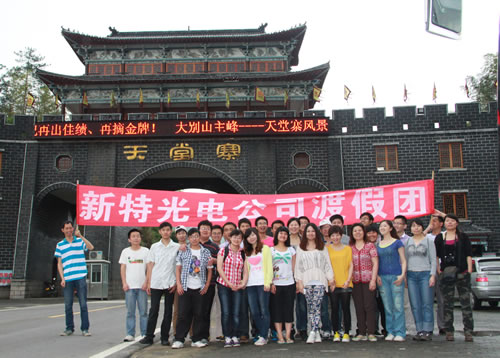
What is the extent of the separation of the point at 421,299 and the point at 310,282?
4.87ft

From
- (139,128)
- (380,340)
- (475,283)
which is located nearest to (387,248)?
(380,340)

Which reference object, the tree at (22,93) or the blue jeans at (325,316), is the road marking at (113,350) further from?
the tree at (22,93)

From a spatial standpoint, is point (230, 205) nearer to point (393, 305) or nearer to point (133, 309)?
point (133, 309)

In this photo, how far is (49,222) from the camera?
79.4 feet

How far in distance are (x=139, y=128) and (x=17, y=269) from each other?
25.5 ft

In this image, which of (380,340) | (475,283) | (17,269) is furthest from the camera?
(17,269)

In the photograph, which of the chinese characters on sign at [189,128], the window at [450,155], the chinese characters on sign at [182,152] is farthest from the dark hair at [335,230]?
the window at [450,155]

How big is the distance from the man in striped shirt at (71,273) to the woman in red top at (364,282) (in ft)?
12.8

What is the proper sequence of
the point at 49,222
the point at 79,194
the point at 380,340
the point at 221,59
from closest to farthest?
1. the point at 380,340
2. the point at 79,194
3. the point at 49,222
4. the point at 221,59

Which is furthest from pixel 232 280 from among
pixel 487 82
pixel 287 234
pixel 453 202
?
pixel 487 82

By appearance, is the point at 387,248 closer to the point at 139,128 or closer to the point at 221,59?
the point at 139,128

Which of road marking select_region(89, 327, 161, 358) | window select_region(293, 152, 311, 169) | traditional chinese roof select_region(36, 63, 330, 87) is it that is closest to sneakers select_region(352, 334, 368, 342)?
road marking select_region(89, 327, 161, 358)

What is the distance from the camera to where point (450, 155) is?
22.1 meters

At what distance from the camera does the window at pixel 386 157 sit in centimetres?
2231
